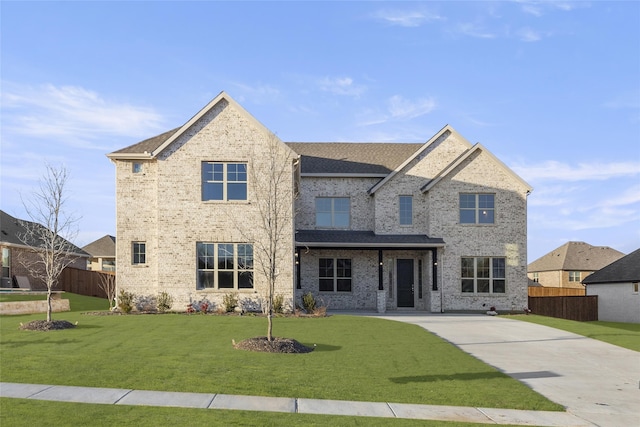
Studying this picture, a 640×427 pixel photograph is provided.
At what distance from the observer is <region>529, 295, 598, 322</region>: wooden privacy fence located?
109ft

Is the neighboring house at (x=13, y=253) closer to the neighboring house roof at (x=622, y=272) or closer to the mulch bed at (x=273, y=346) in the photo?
the mulch bed at (x=273, y=346)

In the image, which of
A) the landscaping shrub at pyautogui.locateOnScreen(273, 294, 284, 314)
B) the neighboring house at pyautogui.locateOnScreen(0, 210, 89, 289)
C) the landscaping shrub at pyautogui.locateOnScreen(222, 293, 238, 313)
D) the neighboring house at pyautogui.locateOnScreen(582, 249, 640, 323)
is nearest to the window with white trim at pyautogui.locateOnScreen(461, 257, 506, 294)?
the landscaping shrub at pyautogui.locateOnScreen(273, 294, 284, 314)

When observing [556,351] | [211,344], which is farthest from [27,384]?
[556,351]

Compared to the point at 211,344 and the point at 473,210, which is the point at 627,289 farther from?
the point at 211,344

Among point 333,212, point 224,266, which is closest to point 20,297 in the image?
point 224,266

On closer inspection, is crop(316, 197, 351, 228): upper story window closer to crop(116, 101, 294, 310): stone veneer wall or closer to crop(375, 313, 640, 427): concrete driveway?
crop(116, 101, 294, 310): stone veneer wall

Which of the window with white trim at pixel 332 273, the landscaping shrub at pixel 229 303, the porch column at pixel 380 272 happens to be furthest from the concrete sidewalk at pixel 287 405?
the window with white trim at pixel 332 273

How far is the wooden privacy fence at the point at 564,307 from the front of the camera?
33156mm

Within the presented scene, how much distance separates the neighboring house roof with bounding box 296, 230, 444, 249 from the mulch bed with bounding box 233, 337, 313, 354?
12.0 m

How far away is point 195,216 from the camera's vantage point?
24.1 meters

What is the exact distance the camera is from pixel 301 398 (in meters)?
9.84

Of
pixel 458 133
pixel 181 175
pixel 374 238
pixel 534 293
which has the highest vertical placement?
pixel 458 133

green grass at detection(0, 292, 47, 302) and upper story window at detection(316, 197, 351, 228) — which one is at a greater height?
upper story window at detection(316, 197, 351, 228)

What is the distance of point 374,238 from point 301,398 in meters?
18.7
